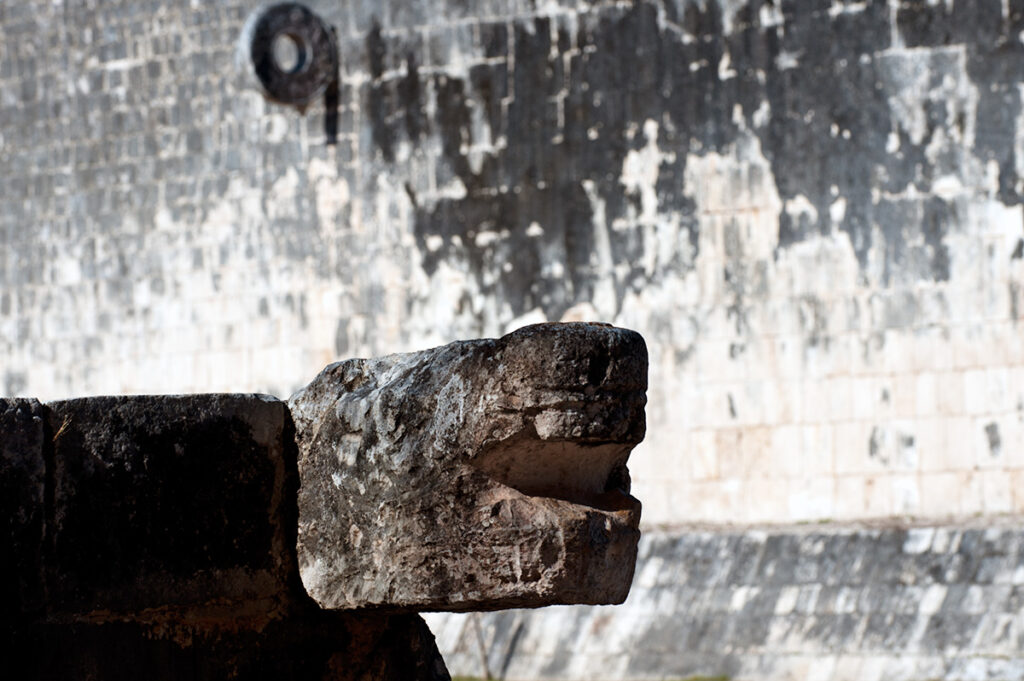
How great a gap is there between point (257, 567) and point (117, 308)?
903cm

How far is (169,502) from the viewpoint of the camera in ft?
13.8

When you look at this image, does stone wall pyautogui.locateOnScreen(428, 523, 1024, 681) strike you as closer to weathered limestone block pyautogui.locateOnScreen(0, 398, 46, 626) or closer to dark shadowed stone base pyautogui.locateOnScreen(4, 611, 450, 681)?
dark shadowed stone base pyautogui.locateOnScreen(4, 611, 450, 681)

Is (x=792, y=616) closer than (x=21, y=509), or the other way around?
(x=21, y=509)

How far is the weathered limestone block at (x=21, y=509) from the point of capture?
3.96 meters

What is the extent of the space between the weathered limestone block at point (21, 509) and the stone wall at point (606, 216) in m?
7.31

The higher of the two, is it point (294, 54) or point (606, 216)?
point (294, 54)

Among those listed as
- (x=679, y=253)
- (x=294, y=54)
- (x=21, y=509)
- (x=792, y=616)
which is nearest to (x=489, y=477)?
(x=21, y=509)

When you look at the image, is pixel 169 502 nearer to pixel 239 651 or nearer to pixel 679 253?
pixel 239 651

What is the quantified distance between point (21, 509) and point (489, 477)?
1046mm

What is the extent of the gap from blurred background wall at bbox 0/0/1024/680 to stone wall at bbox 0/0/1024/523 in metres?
0.02

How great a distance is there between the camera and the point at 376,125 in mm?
12039

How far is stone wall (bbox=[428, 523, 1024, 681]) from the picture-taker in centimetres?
949

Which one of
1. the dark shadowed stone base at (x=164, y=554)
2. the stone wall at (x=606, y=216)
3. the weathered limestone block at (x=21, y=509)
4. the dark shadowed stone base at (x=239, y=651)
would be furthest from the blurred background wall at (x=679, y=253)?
the weathered limestone block at (x=21, y=509)

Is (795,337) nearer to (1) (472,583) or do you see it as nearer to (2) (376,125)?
(2) (376,125)
